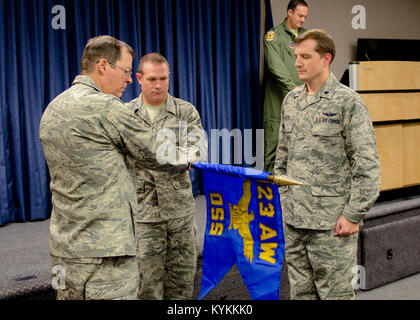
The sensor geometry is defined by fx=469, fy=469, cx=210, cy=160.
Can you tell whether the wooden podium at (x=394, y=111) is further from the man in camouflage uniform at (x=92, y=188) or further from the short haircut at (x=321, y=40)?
the man in camouflage uniform at (x=92, y=188)

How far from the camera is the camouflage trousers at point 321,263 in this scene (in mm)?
1921

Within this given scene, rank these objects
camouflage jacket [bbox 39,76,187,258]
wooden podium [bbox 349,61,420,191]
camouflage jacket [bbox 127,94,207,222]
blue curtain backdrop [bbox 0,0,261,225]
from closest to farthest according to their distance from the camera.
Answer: camouflage jacket [bbox 39,76,187,258]
camouflage jacket [bbox 127,94,207,222]
blue curtain backdrop [bbox 0,0,261,225]
wooden podium [bbox 349,61,420,191]

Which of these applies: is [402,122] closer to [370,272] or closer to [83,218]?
[370,272]

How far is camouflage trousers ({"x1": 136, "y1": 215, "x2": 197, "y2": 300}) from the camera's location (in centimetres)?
218

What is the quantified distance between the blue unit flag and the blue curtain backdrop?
174 cm

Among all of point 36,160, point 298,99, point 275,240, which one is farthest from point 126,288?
point 36,160

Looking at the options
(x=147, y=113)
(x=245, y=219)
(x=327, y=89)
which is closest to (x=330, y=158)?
Answer: (x=327, y=89)

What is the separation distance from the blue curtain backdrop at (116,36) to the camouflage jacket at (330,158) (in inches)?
77.7

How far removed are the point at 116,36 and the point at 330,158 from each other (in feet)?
7.86

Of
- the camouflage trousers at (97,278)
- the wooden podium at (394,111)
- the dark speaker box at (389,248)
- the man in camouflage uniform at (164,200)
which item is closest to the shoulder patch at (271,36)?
the wooden podium at (394,111)

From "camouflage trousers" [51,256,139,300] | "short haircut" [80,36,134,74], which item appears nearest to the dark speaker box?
"camouflage trousers" [51,256,139,300]

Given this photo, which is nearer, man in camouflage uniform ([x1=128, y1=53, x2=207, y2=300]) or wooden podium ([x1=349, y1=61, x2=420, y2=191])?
man in camouflage uniform ([x1=128, y1=53, x2=207, y2=300])

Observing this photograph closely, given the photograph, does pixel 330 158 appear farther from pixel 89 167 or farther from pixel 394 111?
pixel 394 111

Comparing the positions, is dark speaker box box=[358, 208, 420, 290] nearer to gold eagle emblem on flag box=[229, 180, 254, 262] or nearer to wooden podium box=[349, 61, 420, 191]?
wooden podium box=[349, 61, 420, 191]
